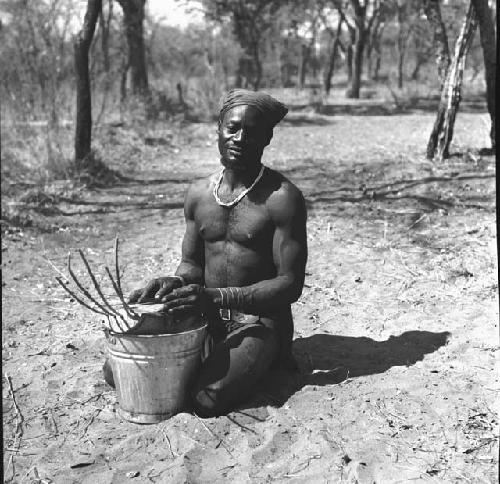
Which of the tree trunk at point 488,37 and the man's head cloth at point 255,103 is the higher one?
the tree trunk at point 488,37

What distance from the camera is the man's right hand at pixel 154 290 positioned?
3.18 m

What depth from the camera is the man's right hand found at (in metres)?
3.18

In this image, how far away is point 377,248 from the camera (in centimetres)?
604

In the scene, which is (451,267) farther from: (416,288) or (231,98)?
(231,98)

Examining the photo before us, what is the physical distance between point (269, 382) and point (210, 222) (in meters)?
0.90

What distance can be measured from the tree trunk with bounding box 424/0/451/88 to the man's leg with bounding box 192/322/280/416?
7123 mm

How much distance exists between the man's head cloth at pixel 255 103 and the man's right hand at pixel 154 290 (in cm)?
82

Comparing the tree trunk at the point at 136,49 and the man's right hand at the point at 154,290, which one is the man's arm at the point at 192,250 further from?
the tree trunk at the point at 136,49

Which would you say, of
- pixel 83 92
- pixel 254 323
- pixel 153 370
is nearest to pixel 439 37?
pixel 83 92

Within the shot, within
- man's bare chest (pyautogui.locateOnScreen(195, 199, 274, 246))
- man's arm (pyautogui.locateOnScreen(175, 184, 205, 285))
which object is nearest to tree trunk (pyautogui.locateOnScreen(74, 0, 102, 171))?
man's arm (pyautogui.locateOnScreen(175, 184, 205, 285))

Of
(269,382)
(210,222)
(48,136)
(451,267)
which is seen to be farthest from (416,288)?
(48,136)

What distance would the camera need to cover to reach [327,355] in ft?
13.5

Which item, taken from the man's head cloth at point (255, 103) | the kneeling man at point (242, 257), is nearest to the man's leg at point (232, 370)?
the kneeling man at point (242, 257)

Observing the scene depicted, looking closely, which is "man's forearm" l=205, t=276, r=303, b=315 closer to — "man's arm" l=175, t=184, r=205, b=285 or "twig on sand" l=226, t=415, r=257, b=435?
→ "man's arm" l=175, t=184, r=205, b=285
